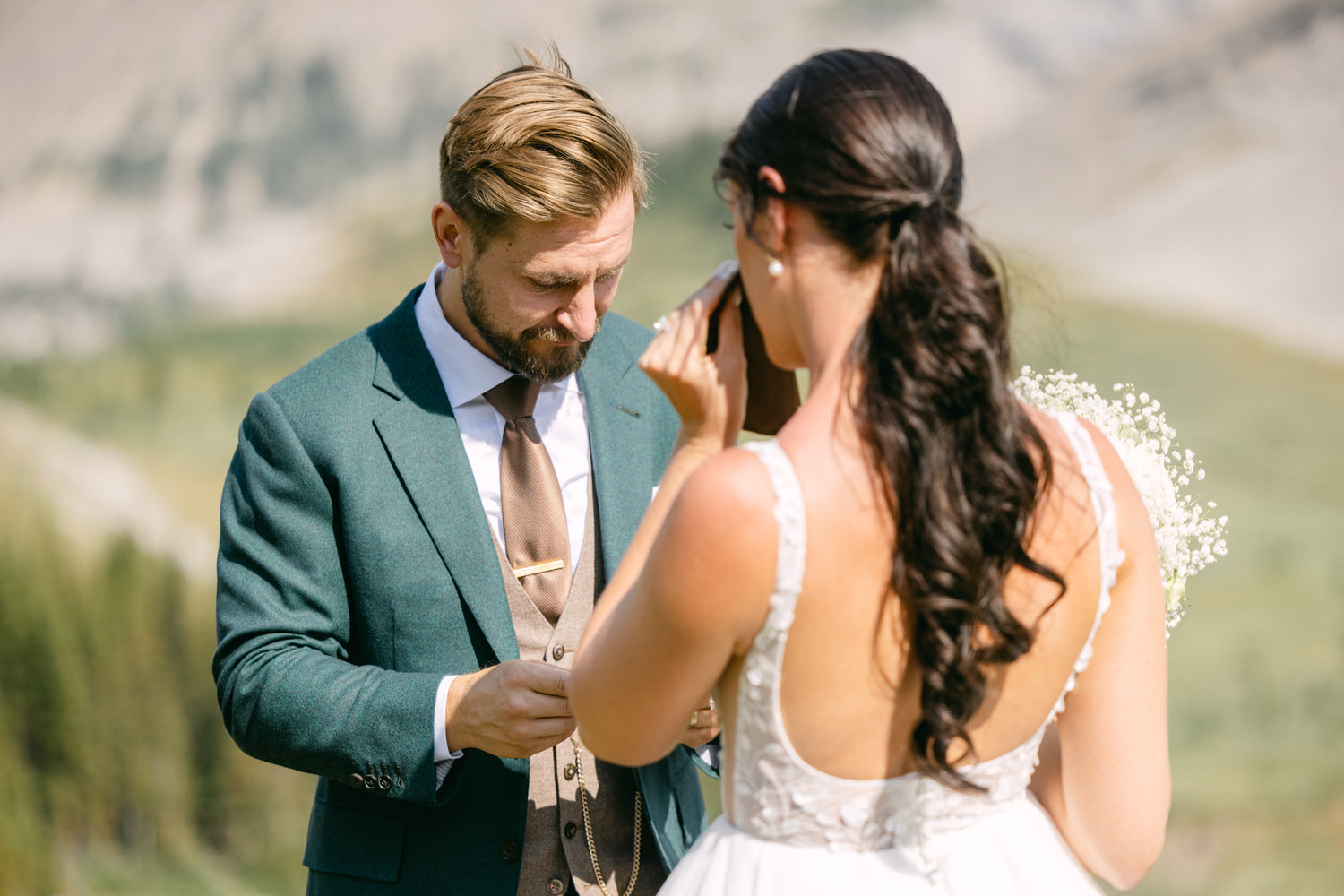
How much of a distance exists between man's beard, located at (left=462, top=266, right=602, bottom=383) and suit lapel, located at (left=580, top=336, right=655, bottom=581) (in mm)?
91

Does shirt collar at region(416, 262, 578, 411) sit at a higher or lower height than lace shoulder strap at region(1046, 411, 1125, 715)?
higher

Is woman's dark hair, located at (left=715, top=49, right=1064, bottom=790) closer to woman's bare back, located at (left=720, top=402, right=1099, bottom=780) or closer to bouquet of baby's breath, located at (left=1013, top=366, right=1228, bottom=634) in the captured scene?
woman's bare back, located at (left=720, top=402, right=1099, bottom=780)

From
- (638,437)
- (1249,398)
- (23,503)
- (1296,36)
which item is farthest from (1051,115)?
(23,503)

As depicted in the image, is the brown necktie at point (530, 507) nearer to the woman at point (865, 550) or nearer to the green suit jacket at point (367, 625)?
the green suit jacket at point (367, 625)

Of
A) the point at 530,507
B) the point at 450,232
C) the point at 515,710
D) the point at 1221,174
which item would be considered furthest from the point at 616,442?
the point at 1221,174

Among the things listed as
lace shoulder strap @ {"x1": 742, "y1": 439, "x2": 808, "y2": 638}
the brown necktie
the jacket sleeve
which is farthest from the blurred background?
lace shoulder strap @ {"x1": 742, "y1": 439, "x2": 808, "y2": 638}

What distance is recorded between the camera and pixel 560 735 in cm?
157

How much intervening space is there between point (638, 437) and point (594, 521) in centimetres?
20

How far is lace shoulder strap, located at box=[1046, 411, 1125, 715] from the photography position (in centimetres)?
118

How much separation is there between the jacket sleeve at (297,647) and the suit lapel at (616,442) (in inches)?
16.5

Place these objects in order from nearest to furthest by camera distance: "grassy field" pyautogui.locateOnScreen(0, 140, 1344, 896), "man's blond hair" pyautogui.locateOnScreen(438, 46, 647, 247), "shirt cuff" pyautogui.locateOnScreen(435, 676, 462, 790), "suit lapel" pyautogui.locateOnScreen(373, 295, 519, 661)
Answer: "shirt cuff" pyautogui.locateOnScreen(435, 676, 462, 790) → "suit lapel" pyautogui.locateOnScreen(373, 295, 519, 661) → "man's blond hair" pyautogui.locateOnScreen(438, 46, 647, 247) → "grassy field" pyautogui.locateOnScreen(0, 140, 1344, 896)

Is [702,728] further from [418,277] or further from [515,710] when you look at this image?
[418,277]

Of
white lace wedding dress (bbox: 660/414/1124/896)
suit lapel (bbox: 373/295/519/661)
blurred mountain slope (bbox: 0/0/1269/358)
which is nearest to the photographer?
white lace wedding dress (bbox: 660/414/1124/896)

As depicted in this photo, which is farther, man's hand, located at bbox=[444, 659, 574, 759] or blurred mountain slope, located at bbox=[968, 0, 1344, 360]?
blurred mountain slope, located at bbox=[968, 0, 1344, 360]
